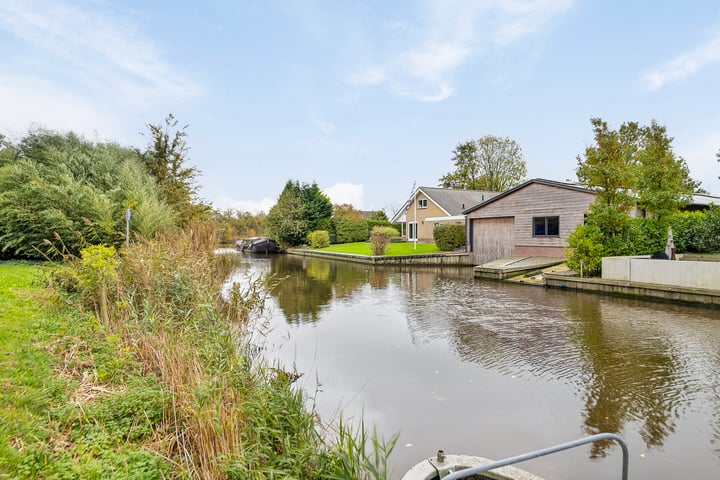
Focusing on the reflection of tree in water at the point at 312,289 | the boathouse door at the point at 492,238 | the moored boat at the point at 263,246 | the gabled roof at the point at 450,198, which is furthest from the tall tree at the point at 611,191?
the moored boat at the point at 263,246

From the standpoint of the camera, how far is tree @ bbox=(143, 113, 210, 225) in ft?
51.5

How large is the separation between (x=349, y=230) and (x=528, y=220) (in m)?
17.3

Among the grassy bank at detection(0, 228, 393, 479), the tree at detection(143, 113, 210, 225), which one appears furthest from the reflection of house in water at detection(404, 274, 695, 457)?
the tree at detection(143, 113, 210, 225)

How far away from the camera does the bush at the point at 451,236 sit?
2294 centimetres

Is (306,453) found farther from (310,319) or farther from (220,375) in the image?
(310,319)

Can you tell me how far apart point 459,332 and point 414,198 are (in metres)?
23.4

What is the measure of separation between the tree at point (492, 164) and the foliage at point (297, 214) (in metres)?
18.1

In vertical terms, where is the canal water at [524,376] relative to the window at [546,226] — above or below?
below

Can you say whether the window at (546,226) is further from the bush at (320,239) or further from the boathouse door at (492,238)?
the bush at (320,239)

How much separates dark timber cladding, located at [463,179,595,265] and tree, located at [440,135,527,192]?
2222 centimetres

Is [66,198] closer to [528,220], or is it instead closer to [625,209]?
[625,209]

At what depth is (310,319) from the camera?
8195mm

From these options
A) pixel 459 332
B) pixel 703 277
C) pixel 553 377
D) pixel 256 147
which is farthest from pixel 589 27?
pixel 256 147

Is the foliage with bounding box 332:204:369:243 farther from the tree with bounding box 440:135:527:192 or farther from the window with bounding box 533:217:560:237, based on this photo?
the window with bounding box 533:217:560:237
